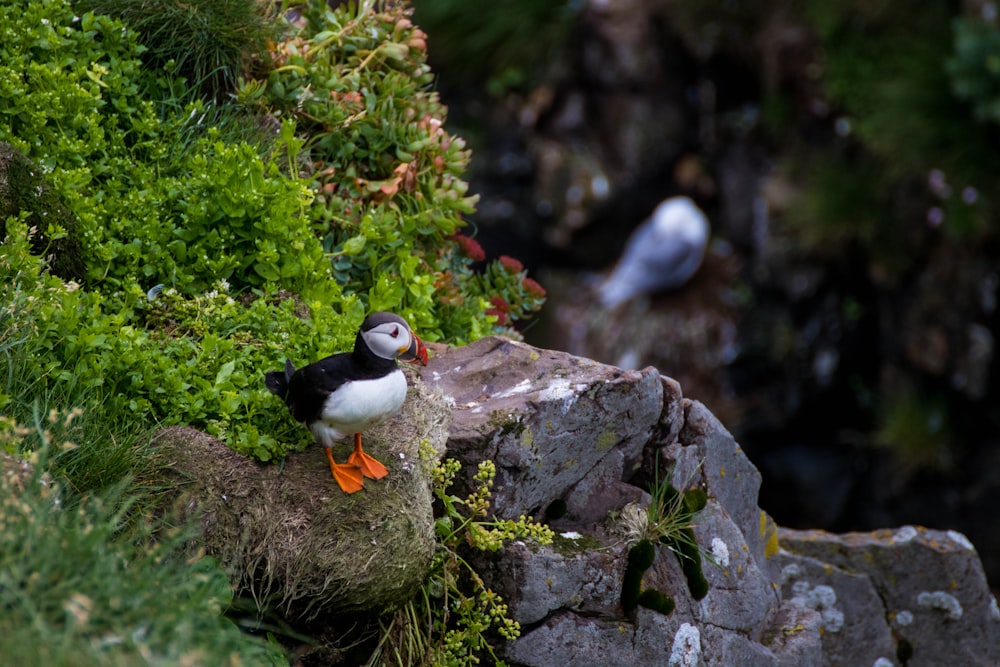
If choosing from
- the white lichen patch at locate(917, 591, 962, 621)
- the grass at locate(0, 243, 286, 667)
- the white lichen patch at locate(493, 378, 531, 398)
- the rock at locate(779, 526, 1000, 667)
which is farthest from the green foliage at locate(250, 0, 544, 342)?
the white lichen patch at locate(917, 591, 962, 621)

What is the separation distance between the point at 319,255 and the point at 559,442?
3.87 feet

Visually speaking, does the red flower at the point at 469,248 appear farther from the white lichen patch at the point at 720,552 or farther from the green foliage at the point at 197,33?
the white lichen patch at the point at 720,552

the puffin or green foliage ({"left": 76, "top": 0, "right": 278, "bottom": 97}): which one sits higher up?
green foliage ({"left": 76, "top": 0, "right": 278, "bottom": 97})

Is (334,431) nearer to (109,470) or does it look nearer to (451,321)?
(109,470)

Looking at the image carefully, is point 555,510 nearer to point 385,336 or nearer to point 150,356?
point 385,336

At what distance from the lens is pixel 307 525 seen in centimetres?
305

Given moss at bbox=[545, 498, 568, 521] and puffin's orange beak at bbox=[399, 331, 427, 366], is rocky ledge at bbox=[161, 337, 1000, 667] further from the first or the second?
puffin's orange beak at bbox=[399, 331, 427, 366]

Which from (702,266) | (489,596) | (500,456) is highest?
(500,456)

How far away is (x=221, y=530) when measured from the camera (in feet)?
9.96

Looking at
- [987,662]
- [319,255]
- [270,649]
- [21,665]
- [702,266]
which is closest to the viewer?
[21,665]

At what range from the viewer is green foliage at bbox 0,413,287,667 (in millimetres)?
1978

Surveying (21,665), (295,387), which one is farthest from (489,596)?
(21,665)

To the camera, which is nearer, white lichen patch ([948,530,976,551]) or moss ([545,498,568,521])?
moss ([545,498,568,521])

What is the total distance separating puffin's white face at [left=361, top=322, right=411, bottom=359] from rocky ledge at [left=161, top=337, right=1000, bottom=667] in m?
0.45
